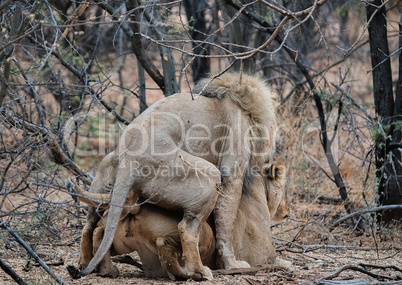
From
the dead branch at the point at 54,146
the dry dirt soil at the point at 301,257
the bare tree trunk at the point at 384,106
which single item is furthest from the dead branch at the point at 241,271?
the bare tree trunk at the point at 384,106

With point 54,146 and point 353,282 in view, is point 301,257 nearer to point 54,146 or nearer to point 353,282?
point 353,282

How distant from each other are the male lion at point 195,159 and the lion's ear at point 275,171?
14cm

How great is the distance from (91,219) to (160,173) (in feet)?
2.59

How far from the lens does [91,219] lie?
4.52 meters

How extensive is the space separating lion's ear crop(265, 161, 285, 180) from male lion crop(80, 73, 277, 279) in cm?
14

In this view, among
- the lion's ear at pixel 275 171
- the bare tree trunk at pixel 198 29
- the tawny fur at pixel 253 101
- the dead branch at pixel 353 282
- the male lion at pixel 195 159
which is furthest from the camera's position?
the bare tree trunk at pixel 198 29

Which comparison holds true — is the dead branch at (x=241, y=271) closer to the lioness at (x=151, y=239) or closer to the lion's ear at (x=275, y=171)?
the lioness at (x=151, y=239)

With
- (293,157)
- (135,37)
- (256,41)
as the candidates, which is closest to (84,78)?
(135,37)

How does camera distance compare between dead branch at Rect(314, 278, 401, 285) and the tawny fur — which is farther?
the tawny fur

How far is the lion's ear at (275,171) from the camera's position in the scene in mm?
5168

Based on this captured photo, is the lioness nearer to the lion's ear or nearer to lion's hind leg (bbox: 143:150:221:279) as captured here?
lion's hind leg (bbox: 143:150:221:279)

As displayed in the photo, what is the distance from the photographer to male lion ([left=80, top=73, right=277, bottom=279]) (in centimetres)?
420

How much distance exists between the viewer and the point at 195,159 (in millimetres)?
4367

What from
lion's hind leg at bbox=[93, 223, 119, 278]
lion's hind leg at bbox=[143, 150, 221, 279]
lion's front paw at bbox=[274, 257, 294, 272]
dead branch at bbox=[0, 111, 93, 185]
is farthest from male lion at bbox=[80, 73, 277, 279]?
dead branch at bbox=[0, 111, 93, 185]
